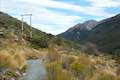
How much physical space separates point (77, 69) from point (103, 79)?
9.71ft

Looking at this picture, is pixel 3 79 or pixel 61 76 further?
pixel 3 79

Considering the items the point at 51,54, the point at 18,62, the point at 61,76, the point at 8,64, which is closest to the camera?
the point at 61,76

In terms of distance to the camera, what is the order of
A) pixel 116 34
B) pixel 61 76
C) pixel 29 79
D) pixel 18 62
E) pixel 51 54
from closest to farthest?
pixel 61 76 → pixel 29 79 → pixel 18 62 → pixel 51 54 → pixel 116 34

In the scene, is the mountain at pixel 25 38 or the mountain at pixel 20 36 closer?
the mountain at pixel 25 38

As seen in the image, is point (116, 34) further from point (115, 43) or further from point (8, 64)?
point (8, 64)

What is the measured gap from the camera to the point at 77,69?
1630 cm

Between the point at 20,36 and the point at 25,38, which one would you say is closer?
the point at 20,36

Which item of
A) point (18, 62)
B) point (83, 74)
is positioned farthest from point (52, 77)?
point (18, 62)

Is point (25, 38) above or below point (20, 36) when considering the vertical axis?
below

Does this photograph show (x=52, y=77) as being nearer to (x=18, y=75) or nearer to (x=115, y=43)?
(x=18, y=75)

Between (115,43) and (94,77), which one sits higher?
(94,77)

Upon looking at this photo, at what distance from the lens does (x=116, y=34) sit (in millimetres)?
191125

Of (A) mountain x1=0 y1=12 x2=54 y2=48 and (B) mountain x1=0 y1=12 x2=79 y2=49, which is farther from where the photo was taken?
(A) mountain x1=0 y1=12 x2=54 y2=48

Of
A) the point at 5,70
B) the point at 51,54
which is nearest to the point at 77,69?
the point at 5,70
